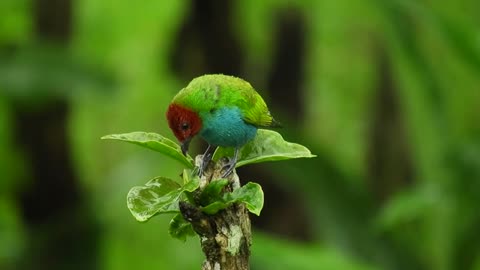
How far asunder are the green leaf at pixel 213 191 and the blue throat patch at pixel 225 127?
70 millimetres

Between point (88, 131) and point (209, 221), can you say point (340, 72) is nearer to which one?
point (88, 131)

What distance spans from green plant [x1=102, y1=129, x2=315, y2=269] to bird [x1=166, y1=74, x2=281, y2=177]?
0.02 m

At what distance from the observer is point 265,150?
4.50 ft

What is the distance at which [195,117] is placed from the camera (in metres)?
1.30

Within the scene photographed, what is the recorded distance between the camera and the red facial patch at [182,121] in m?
1.28

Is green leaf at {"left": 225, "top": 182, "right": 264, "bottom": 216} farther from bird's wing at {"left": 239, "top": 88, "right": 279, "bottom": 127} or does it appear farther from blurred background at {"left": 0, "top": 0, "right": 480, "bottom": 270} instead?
blurred background at {"left": 0, "top": 0, "right": 480, "bottom": 270}

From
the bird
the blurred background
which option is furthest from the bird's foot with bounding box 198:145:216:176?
the blurred background

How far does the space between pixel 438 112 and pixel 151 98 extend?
5.26 metres

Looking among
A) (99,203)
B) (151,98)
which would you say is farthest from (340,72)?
(99,203)

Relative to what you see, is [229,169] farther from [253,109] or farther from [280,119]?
[280,119]

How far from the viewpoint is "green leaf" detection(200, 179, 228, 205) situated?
1293 mm

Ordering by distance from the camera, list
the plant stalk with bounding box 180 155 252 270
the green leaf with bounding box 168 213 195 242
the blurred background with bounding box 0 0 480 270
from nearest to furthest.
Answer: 1. the plant stalk with bounding box 180 155 252 270
2. the green leaf with bounding box 168 213 195 242
3. the blurred background with bounding box 0 0 480 270

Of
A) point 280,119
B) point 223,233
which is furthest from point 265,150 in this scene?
point 280,119

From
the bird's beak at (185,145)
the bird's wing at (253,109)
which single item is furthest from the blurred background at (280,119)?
the bird's beak at (185,145)
